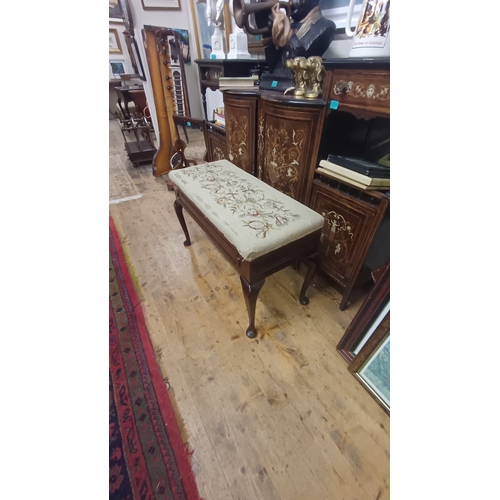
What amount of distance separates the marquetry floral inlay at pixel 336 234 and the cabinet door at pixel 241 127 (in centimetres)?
67

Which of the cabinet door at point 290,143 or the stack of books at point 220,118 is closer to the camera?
the cabinet door at point 290,143

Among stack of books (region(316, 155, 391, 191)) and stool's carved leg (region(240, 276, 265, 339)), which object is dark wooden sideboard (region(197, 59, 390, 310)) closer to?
stack of books (region(316, 155, 391, 191))

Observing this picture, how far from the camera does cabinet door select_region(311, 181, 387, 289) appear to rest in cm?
98

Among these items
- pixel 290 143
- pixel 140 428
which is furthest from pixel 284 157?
pixel 140 428

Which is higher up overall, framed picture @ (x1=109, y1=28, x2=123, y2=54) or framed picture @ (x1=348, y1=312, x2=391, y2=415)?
framed picture @ (x1=109, y1=28, x2=123, y2=54)

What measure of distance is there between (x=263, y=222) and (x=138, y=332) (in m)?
0.85

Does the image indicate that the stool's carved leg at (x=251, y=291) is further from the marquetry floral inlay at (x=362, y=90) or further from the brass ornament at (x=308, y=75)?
the brass ornament at (x=308, y=75)

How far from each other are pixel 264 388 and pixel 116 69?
267 inches

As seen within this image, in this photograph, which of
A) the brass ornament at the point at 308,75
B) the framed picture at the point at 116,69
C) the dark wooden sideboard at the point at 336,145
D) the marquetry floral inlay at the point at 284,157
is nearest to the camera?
the dark wooden sideboard at the point at 336,145

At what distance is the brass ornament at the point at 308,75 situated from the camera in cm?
104

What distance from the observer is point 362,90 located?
0.86 meters

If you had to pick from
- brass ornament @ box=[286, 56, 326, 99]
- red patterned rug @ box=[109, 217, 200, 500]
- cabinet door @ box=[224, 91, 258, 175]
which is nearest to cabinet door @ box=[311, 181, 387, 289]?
brass ornament @ box=[286, 56, 326, 99]

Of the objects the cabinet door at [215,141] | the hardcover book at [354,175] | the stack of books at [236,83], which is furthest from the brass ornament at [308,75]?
the cabinet door at [215,141]

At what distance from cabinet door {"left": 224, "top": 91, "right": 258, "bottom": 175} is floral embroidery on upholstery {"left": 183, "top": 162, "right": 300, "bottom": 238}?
0.79 ft
